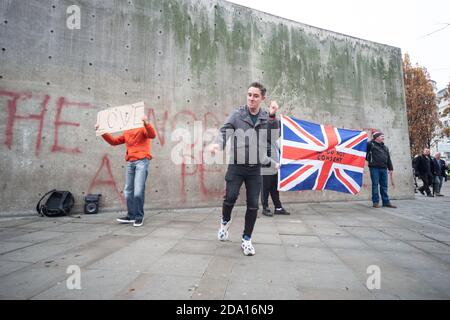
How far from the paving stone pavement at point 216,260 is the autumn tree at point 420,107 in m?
22.1

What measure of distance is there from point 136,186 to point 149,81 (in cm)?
274

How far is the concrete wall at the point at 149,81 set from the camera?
465cm

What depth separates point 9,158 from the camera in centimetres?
452

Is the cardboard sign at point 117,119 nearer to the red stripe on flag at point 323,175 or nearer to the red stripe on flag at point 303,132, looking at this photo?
the red stripe on flag at point 303,132

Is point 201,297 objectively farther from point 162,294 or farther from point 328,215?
point 328,215

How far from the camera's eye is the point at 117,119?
12.8 feet

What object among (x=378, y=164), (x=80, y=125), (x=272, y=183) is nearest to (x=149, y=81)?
(x=80, y=125)

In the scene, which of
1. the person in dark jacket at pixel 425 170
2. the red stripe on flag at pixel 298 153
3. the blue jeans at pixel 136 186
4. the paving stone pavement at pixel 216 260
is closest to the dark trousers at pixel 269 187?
the red stripe on flag at pixel 298 153

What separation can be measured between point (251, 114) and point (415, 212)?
509cm

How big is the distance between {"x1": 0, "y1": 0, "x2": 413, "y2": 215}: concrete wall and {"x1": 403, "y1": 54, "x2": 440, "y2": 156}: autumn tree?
19.0 m

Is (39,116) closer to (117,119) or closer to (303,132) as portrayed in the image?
(117,119)

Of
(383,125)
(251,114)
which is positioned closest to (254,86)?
(251,114)

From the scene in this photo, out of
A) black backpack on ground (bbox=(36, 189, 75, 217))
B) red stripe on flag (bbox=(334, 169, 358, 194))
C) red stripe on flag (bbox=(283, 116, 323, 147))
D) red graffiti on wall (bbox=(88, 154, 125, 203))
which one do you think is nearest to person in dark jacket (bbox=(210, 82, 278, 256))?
red stripe on flag (bbox=(283, 116, 323, 147))

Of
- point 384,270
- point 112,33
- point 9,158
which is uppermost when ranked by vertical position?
point 112,33
